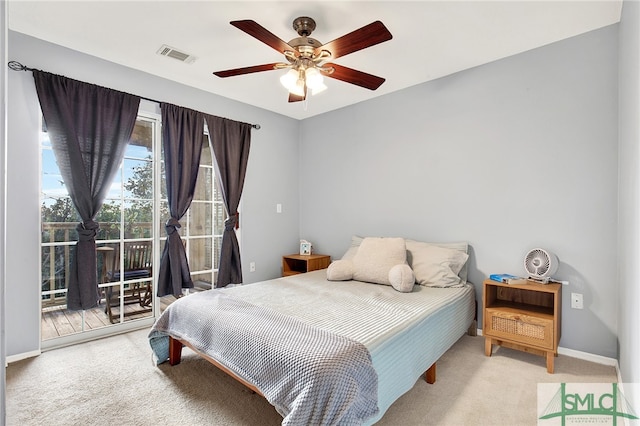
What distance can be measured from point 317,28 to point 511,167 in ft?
6.55

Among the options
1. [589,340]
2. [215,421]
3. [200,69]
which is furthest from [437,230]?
[200,69]

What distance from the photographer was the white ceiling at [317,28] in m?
2.12

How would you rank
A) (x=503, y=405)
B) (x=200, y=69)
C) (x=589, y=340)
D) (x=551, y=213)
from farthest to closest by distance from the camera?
(x=200, y=69) < (x=551, y=213) < (x=589, y=340) < (x=503, y=405)

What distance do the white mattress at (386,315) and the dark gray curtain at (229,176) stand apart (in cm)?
99

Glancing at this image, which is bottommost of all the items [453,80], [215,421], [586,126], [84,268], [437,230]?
[215,421]

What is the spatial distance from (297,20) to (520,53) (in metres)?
1.95

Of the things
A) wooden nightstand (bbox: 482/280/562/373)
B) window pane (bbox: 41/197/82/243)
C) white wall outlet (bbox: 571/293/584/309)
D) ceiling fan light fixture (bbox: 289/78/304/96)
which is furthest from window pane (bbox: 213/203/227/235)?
white wall outlet (bbox: 571/293/584/309)

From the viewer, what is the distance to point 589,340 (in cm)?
243

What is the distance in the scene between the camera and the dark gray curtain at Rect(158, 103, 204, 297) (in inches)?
125

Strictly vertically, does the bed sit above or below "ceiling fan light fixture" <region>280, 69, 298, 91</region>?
below

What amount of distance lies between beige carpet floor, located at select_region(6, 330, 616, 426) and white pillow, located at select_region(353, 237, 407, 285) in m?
0.83

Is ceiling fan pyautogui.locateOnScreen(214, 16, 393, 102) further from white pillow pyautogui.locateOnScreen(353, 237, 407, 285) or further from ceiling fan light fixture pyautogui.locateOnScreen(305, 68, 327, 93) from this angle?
white pillow pyautogui.locateOnScreen(353, 237, 407, 285)

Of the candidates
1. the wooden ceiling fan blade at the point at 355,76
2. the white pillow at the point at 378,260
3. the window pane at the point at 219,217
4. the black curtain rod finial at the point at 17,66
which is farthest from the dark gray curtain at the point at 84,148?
the white pillow at the point at 378,260

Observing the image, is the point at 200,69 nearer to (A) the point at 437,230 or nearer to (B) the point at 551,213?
(A) the point at 437,230
